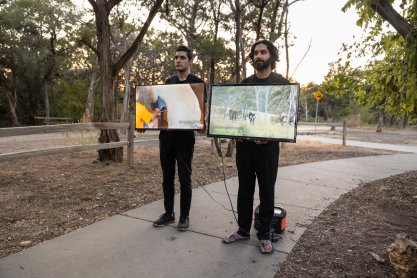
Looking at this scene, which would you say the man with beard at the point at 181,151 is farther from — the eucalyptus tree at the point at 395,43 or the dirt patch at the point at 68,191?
the eucalyptus tree at the point at 395,43

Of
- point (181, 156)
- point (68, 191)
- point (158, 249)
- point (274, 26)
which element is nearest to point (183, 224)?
point (158, 249)

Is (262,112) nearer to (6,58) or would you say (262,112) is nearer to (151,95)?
(151,95)

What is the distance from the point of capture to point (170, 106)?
4008 millimetres

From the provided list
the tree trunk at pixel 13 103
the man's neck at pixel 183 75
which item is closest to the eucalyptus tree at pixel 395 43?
the man's neck at pixel 183 75

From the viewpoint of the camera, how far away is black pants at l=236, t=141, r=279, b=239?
3498 millimetres

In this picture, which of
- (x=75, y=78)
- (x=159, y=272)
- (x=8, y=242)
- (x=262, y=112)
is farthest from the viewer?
(x=75, y=78)

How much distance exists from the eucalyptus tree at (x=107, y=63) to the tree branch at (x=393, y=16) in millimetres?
5454

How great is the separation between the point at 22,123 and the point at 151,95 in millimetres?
30119

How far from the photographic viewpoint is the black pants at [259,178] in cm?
350

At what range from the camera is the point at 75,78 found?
116 feet

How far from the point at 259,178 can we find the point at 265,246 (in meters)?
0.68

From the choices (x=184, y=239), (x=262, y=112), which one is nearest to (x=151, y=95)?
(x=262, y=112)

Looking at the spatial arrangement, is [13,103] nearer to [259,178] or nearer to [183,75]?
[183,75]

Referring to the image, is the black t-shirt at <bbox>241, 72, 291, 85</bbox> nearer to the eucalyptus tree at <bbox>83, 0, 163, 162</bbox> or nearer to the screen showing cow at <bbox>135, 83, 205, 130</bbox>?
the screen showing cow at <bbox>135, 83, 205, 130</bbox>
